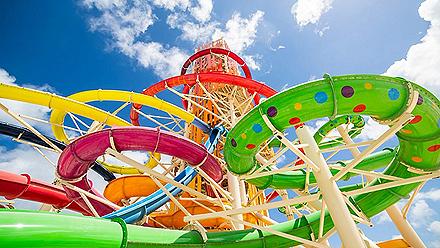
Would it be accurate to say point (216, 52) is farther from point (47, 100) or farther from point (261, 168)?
point (261, 168)

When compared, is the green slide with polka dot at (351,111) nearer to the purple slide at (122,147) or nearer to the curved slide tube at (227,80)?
the purple slide at (122,147)

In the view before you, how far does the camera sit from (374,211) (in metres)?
7.18

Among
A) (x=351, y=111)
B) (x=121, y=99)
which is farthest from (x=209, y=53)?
(x=351, y=111)

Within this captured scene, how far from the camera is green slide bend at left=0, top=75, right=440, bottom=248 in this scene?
11.0 feet

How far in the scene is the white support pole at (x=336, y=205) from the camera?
4.67m

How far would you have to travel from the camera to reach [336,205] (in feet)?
16.6

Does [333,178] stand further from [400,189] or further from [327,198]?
[400,189]

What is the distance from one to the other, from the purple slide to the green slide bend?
1.19m

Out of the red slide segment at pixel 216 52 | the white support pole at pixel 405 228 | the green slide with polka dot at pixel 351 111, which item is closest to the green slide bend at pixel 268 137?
the green slide with polka dot at pixel 351 111

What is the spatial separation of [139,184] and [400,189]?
861 cm

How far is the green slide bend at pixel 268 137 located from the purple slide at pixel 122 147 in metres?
1.19

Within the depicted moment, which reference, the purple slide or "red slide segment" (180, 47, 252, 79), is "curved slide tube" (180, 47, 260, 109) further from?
the purple slide

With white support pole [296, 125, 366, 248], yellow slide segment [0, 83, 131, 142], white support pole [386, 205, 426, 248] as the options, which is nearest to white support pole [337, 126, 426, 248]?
white support pole [386, 205, 426, 248]

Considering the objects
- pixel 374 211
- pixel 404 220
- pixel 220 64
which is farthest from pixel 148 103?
pixel 220 64
